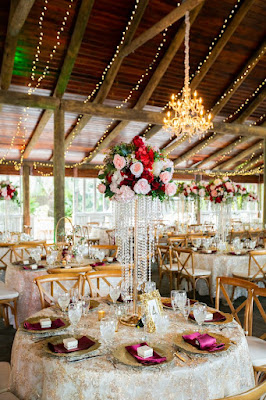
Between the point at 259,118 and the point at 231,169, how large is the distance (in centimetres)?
520

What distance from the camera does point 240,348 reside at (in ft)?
6.73

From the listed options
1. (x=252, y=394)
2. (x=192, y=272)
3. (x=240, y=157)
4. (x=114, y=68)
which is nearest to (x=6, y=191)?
(x=114, y=68)

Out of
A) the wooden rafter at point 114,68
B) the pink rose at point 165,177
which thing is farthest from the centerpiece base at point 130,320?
the wooden rafter at point 114,68

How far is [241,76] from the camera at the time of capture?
8.99 meters

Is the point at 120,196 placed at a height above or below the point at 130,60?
below

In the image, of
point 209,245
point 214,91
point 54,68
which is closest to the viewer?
point 209,245

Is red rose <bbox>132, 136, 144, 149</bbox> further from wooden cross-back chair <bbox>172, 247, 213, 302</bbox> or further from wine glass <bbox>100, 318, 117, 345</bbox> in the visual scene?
wooden cross-back chair <bbox>172, 247, 213, 302</bbox>

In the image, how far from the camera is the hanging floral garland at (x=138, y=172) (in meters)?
2.44

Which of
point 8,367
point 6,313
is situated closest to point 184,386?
point 8,367

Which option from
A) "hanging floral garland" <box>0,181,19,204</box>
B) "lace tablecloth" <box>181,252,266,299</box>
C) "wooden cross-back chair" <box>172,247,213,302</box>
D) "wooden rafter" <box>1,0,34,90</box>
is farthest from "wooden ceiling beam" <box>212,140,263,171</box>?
"wooden rafter" <box>1,0,34,90</box>

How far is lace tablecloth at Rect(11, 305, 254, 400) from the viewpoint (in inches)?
67.3

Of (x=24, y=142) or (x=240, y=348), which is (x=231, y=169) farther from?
(x=240, y=348)

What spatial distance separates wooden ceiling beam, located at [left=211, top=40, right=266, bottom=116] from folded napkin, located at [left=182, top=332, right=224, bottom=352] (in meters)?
8.06

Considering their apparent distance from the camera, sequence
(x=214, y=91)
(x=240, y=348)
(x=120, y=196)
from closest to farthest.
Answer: (x=240, y=348) < (x=120, y=196) < (x=214, y=91)
